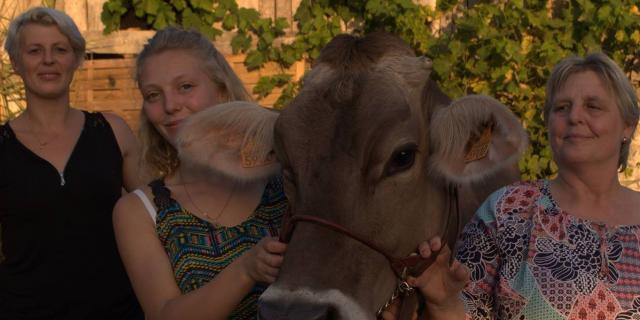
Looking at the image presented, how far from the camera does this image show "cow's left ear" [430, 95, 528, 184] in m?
2.54

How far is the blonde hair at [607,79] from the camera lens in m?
2.96

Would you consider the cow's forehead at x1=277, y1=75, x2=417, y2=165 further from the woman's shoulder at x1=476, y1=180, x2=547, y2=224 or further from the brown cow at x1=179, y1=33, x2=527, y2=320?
the woman's shoulder at x1=476, y1=180, x2=547, y2=224

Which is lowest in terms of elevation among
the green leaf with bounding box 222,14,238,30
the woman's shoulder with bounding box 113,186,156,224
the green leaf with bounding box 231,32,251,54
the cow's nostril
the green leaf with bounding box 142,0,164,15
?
the cow's nostril

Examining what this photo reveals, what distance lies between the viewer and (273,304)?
2.24m

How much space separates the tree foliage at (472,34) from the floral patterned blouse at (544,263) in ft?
11.9

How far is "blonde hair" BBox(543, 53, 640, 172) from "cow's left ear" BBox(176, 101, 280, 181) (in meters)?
0.98

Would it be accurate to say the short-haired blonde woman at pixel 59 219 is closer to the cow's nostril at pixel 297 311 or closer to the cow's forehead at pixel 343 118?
the cow's forehead at pixel 343 118

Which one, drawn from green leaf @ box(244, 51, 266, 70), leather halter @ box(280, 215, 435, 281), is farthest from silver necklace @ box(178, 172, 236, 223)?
green leaf @ box(244, 51, 266, 70)

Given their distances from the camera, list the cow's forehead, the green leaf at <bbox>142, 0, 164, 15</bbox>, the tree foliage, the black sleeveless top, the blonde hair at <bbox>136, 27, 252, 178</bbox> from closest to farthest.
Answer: the cow's forehead, the blonde hair at <bbox>136, 27, 252, 178</bbox>, the black sleeveless top, the tree foliage, the green leaf at <bbox>142, 0, 164, 15</bbox>

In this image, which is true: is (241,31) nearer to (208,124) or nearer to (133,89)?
(133,89)

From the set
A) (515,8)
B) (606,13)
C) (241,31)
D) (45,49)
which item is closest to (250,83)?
(241,31)

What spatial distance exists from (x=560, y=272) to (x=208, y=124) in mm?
1207

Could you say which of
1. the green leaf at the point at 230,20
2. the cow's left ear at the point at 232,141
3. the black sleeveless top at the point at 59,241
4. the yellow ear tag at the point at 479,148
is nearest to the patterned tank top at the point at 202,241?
the cow's left ear at the point at 232,141

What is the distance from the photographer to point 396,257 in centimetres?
250
